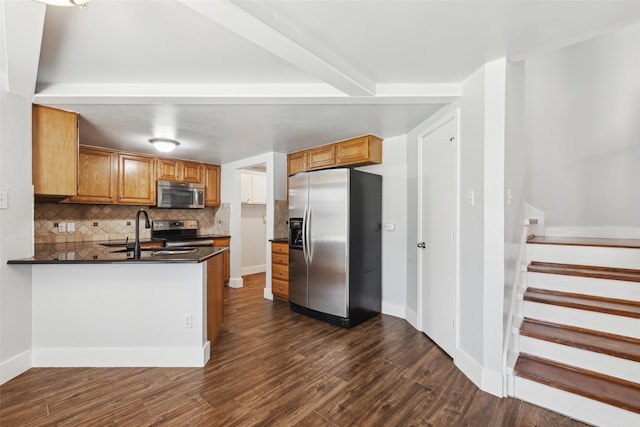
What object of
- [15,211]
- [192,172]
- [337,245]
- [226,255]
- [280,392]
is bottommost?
[280,392]

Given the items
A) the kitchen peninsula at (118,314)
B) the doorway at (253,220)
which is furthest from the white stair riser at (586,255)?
the doorway at (253,220)

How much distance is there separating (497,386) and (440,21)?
7.78ft

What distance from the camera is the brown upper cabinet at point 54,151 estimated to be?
99.4 inches

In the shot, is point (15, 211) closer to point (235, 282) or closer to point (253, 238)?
point (235, 282)

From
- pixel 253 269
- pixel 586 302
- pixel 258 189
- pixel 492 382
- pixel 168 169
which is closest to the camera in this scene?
pixel 492 382

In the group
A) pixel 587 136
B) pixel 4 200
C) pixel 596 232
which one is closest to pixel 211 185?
pixel 4 200

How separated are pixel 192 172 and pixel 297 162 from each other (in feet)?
6.58

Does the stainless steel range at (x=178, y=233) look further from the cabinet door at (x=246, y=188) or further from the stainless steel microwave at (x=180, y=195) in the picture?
the cabinet door at (x=246, y=188)

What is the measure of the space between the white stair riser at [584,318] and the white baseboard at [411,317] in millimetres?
1114

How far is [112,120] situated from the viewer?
9.84 ft

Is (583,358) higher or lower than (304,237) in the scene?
lower

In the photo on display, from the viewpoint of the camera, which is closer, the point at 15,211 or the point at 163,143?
the point at 15,211

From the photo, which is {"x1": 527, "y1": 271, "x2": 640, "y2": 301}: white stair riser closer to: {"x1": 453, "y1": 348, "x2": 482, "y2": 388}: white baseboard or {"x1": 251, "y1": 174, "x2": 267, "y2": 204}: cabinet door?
{"x1": 453, "y1": 348, "x2": 482, "y2": 388}: white baseboard

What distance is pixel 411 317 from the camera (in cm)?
332
